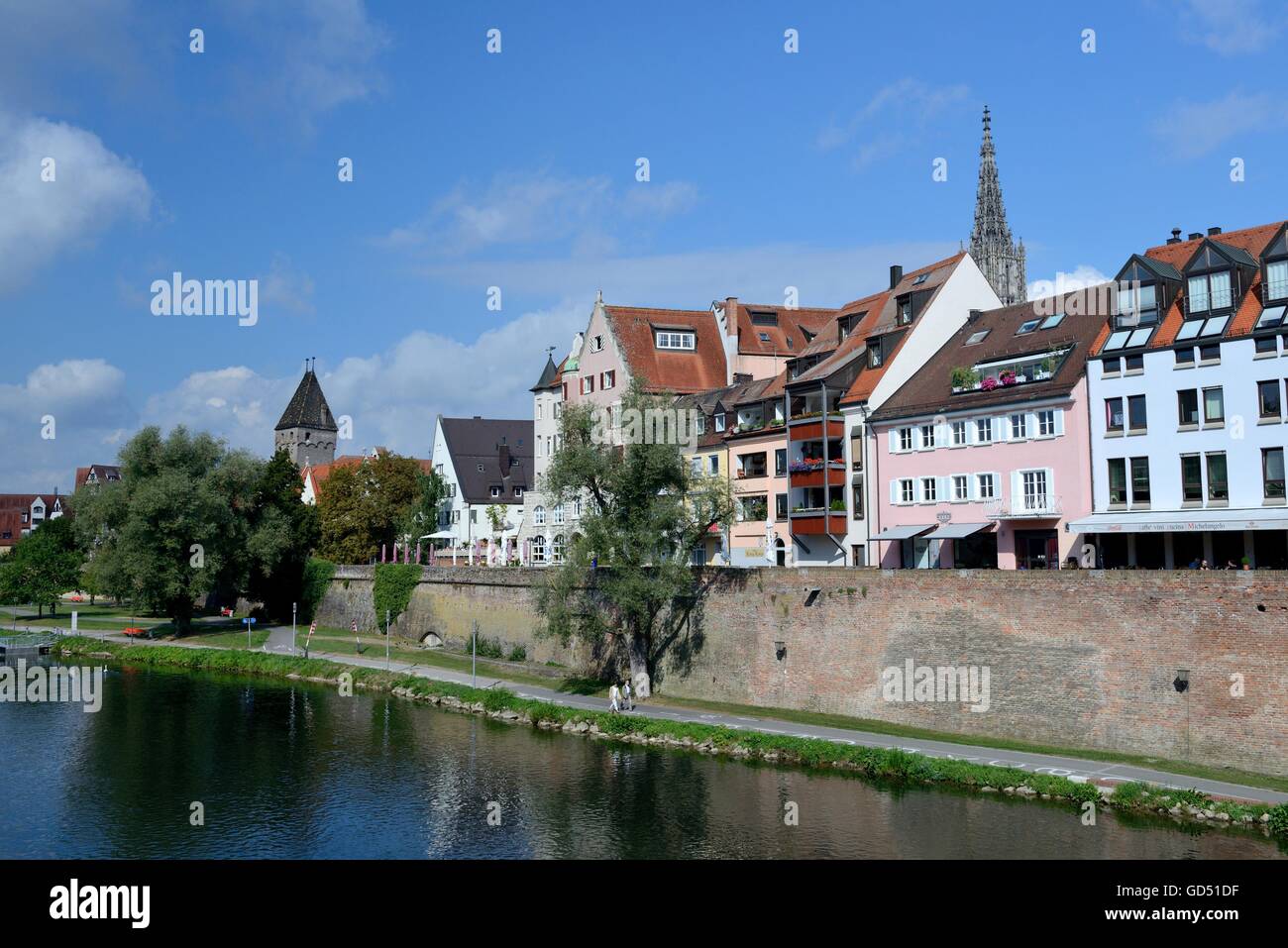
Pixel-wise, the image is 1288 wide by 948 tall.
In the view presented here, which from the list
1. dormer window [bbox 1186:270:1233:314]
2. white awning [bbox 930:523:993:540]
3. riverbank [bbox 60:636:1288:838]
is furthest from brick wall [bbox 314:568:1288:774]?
dormer window [bbox 1186:270:1233:314]

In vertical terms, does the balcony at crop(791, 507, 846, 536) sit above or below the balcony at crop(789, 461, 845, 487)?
below

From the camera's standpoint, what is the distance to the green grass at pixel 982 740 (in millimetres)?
29375

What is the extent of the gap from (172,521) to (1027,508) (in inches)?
2040

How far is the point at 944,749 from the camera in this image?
34.2 m

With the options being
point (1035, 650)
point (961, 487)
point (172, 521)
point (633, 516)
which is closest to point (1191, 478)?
point (1035, 650)

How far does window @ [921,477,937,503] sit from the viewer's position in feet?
146

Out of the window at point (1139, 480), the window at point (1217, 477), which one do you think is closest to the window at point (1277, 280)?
the window at point (1217, 477)

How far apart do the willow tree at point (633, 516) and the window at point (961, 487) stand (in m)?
9.06

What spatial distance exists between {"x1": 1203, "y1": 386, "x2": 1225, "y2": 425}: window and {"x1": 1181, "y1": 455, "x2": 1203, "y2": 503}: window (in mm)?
1313

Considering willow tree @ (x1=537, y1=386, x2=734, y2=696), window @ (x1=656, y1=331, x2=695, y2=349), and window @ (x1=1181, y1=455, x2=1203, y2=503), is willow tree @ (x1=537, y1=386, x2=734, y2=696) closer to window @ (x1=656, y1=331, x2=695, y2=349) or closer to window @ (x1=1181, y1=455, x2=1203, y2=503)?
window @ (x1=1181, y1=455, x2=1203, y2=503)

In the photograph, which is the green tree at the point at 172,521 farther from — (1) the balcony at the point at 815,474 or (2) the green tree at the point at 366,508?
(1) the balcony at the point at 815,474

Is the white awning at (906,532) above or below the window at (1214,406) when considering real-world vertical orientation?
below
